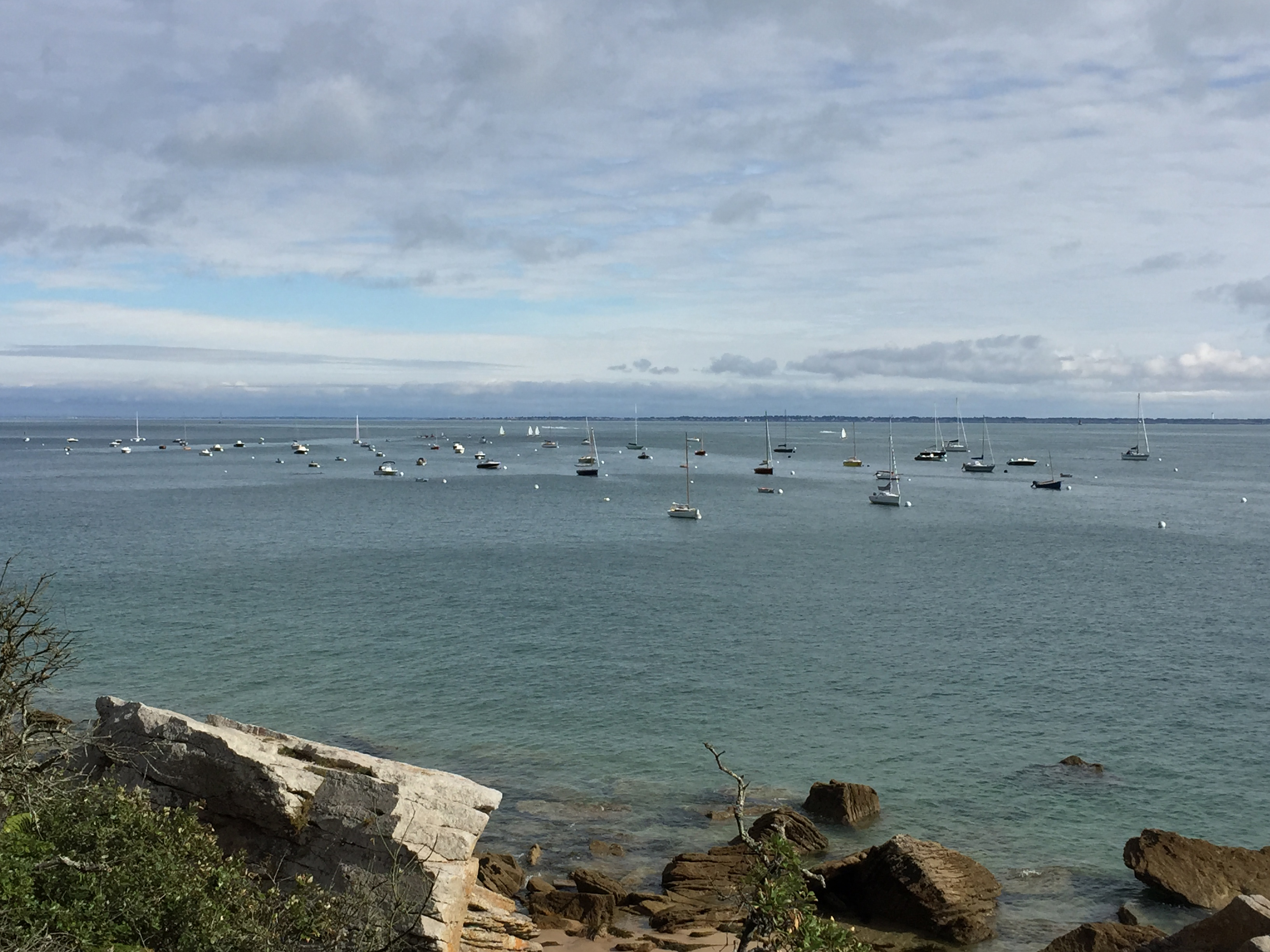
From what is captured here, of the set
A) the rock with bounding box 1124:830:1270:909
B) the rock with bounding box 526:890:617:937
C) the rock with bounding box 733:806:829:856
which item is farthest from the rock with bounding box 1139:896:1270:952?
the rock with bounding box 526:890:617:937

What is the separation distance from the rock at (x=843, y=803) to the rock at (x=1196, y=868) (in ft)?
20.5

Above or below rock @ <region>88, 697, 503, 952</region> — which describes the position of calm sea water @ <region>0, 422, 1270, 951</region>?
below

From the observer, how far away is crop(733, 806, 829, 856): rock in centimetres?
2422

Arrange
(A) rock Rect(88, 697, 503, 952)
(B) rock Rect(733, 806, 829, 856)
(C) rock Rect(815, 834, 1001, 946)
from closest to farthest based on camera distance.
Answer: (A) rock Rect(88, 697, 503, 952), (C) rock Rect(815, 834, 1001, 946), (B) rock Rect(733, 806, 829, 856)

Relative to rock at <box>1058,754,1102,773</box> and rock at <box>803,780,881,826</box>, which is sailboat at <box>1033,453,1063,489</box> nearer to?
rock at <box>1058,754,1102,773</box>

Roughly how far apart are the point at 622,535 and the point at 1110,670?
47.5 meters

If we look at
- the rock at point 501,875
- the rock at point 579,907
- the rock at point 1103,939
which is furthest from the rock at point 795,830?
the rock at point 1103,939

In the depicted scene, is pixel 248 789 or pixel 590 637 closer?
pixel 248 789

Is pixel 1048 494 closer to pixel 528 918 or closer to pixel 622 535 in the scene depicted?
pixel 622 535

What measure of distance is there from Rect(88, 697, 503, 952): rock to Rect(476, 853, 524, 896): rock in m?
3.41

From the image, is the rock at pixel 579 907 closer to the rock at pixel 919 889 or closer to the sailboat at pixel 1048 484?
the rock at pixel 919 889

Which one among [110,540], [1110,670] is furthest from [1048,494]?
[110,540]

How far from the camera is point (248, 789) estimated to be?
1877 centimetres

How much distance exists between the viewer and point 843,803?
2662cm
